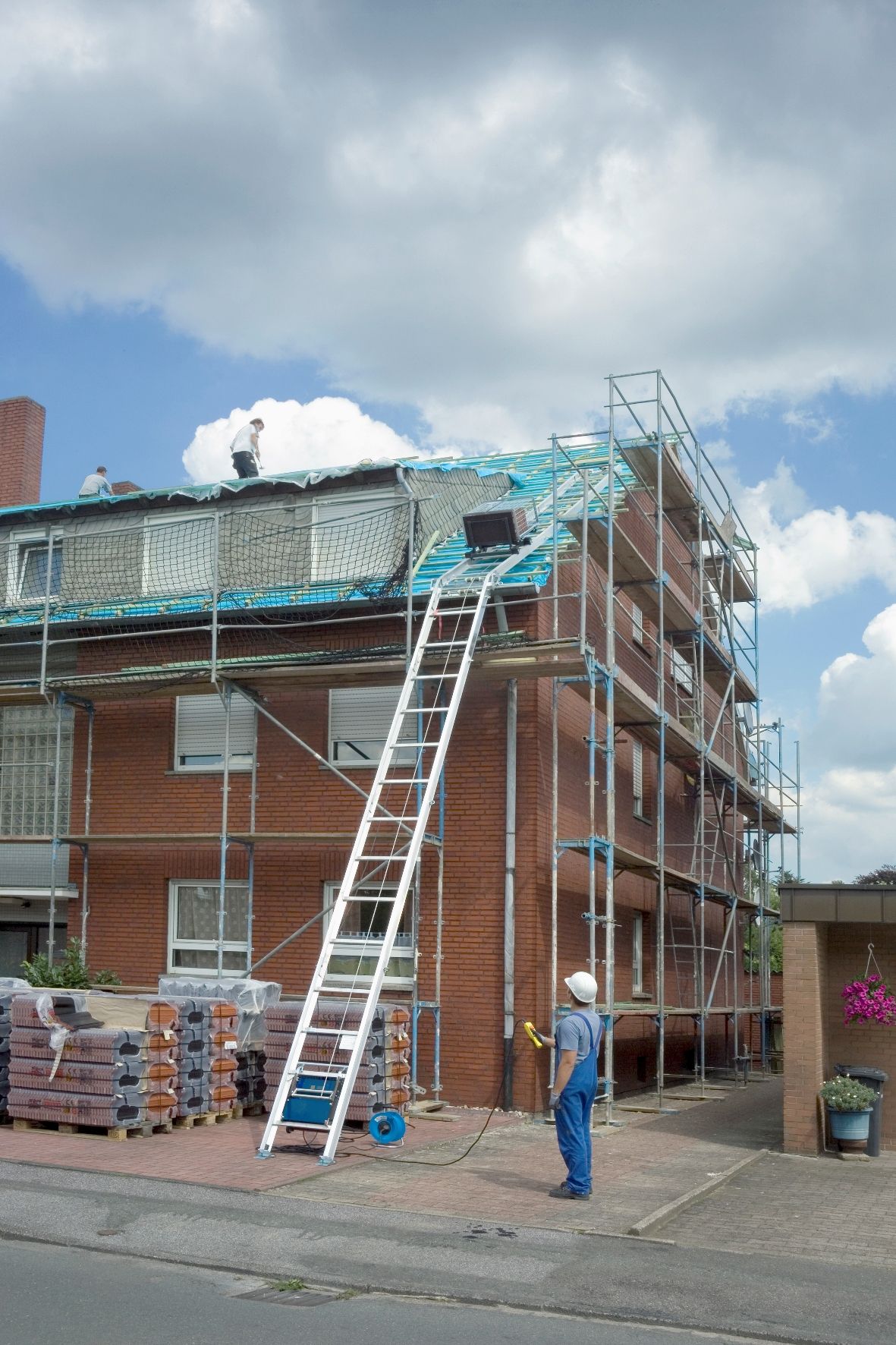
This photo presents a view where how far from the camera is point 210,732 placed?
709 inches

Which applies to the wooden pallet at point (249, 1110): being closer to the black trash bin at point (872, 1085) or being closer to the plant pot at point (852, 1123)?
the plant pot at point (852, 1123)

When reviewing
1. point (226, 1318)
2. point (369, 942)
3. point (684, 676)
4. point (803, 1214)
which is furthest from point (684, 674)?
point (226, 1318)

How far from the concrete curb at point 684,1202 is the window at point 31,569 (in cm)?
1204

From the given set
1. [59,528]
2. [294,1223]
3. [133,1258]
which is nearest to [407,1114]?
[294,1223]

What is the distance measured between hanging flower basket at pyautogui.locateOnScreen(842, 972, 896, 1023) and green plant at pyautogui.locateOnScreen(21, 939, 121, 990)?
8.58 meters

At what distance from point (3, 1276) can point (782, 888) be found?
8264mm

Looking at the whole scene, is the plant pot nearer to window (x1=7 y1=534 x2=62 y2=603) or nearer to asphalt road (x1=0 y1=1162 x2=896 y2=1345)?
asphalt road (x1=0 y1=1162 x2=896 y2=1345)

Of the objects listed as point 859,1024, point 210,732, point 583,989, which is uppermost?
point 210,732

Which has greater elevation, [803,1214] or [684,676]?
[684,676]

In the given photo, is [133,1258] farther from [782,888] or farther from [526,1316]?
[782,888]

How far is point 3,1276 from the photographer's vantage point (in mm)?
7770

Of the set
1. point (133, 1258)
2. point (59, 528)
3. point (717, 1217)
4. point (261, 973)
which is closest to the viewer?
point (133, 1258)

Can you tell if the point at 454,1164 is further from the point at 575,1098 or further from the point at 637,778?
the point at 637,778

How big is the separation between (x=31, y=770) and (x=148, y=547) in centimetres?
337
